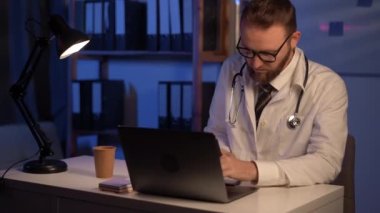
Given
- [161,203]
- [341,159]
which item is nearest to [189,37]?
[341,159]

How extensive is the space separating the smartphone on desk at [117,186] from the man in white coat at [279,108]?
1.01 ft

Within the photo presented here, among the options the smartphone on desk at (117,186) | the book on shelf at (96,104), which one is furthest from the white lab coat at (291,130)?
the book on shelf at (96,104)

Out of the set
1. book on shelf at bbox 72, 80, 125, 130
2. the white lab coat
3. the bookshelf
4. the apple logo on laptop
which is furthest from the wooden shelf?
the apple logo on laptop

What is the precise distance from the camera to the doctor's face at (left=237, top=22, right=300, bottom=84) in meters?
1.90

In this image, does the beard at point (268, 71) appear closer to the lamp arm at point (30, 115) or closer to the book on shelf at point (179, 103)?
the lamp arm at point (30, 115)

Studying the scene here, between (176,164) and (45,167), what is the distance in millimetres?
666

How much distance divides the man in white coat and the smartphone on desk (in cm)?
31

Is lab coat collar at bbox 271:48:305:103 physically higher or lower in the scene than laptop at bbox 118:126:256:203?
higher

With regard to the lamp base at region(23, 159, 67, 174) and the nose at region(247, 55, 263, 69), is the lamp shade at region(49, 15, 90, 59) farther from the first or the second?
the nose at region(247, 55, 263, 69)

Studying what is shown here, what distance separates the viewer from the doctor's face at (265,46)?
1902 millimetres

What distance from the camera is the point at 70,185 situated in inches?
73.1

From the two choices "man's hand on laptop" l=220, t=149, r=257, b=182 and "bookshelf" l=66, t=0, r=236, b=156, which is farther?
"bookshelf" l=66, t=0, r=236, b=156

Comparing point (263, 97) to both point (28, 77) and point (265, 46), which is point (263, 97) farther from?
point (28, 77)

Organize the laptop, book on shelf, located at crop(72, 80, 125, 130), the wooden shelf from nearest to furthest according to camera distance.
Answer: the laptop, the wooden shelf, book on shelf, located at crop(72, 80, 125, 130)
